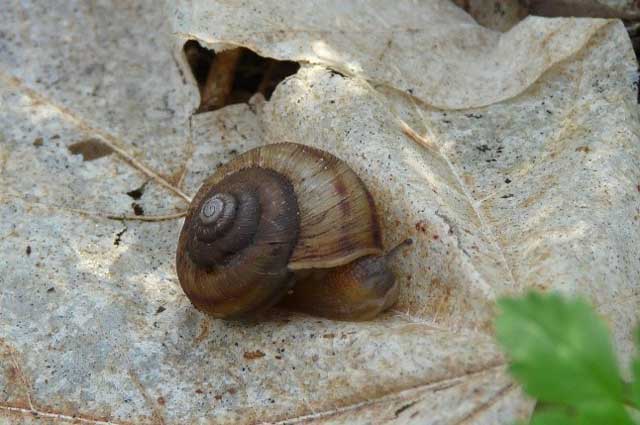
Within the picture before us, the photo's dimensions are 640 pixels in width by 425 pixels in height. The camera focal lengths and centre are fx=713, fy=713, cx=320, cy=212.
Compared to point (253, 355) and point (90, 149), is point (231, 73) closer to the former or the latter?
point (90, 149)

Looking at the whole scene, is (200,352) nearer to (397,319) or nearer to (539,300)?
(397,319)

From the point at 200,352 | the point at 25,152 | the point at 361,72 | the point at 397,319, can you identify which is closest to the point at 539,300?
the point at 397,319

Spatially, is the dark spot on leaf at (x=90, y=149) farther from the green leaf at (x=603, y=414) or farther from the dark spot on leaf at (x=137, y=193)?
the green leaf at (x=603, y=414)

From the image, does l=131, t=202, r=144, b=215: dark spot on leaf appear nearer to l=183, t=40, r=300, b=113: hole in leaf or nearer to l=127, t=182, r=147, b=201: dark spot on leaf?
l=127, t=182, r=147, b=201: dark spot on leaf

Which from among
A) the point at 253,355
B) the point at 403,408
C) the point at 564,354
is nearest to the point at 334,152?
the point at 253,355

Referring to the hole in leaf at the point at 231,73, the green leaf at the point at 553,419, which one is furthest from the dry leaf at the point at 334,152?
the green leaf at the point at 553,419

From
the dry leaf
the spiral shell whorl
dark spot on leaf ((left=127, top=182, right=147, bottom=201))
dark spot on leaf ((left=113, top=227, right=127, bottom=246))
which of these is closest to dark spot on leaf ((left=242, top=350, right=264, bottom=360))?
the dry leaf

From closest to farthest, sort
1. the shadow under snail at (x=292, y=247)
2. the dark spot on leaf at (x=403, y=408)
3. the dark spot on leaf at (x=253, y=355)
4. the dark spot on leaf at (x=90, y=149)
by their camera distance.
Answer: the dark spot on leaf at (x=403, y=408) → the dark spot on leaf at (x=253, y=355) → the shadow under snail at (x=292, y=247) → the dark spot on leaf at (x=90, y=149)
